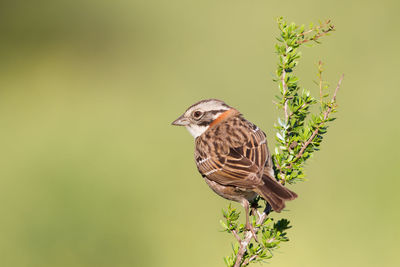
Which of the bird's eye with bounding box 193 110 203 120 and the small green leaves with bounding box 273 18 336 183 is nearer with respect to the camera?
the small green leaves with bounding box 273 18 336 183

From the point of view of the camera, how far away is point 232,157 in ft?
18.2

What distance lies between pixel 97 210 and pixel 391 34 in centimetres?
783

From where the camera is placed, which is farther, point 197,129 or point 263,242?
point 197,129

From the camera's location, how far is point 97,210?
9.59 m

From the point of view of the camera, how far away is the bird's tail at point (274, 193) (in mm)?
4672

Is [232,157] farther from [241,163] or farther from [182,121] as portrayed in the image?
[182,121]

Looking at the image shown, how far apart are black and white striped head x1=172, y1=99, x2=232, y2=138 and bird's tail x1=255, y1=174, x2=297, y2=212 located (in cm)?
124

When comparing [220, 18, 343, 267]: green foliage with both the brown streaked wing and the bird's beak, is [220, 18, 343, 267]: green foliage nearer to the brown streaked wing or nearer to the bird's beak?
the brown streaked wing

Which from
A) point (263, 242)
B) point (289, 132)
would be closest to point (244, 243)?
point (263, 242)

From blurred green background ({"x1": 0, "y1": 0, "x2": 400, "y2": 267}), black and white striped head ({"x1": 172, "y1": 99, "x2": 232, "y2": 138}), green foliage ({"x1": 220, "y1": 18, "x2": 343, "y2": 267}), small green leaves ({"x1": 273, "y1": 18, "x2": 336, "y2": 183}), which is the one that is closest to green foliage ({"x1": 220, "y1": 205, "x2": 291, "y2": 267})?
green foliage ({"x1": 220, "y1": 18, "x2": 343, "y2": 267})

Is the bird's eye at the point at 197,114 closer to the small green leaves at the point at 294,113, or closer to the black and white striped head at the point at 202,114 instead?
the black and white striped head at the point at 202,114

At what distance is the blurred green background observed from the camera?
8.71 m

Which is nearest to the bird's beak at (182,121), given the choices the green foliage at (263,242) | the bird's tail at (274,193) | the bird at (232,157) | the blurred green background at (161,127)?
the bird at (232,157)

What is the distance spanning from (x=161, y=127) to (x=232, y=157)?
628 cm
